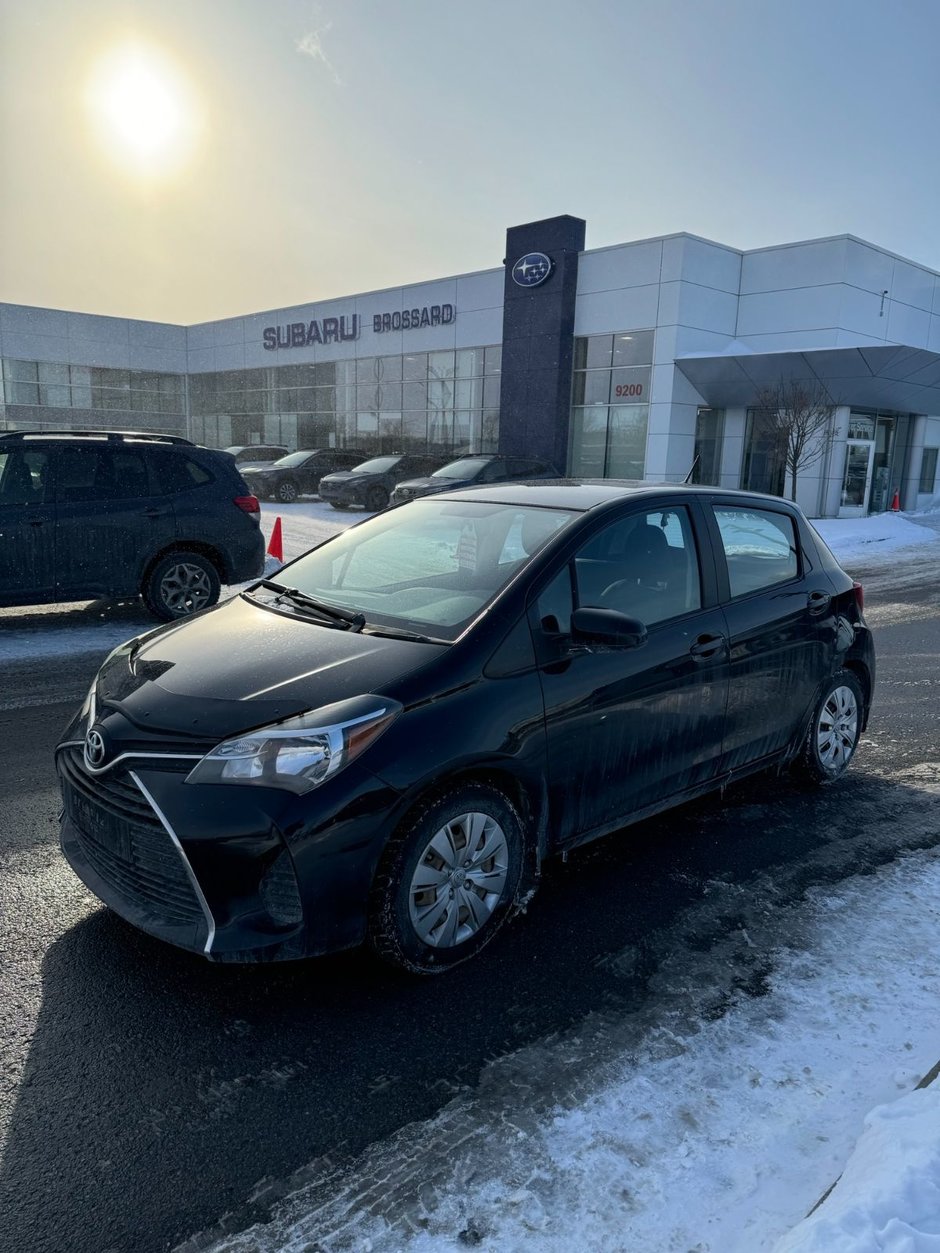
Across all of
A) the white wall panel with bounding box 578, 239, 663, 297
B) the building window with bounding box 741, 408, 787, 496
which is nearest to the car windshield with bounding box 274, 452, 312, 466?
the white wall panel with bounding box 578, 239, 663, 297

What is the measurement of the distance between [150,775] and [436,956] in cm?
115

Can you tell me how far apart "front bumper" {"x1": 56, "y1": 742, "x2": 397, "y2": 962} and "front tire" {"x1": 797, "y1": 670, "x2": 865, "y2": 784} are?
290 centimetres

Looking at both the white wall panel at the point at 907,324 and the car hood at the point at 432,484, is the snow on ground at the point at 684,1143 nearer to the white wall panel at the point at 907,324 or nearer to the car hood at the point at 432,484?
the car hood at the point at 432,484

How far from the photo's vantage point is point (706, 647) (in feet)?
13.2

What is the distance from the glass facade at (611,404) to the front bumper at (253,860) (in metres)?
24.1

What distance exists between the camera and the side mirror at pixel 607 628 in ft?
11.1

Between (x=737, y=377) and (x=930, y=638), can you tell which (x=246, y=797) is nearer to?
(x=930, y=638)

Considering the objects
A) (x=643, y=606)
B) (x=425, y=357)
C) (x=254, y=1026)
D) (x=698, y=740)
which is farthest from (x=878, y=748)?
(x=425, y=357)

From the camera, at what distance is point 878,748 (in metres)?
5.82

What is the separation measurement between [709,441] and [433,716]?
2582 centimetres

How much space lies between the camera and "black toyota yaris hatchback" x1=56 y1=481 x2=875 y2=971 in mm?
2820

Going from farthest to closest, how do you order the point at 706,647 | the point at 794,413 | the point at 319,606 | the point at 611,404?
the point at 611,404 < the point at 794,413 < the point at 706,647 < the point at 319,606

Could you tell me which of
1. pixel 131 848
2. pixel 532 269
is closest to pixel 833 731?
pixel 131 848

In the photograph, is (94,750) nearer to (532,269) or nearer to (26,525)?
(26,525)
